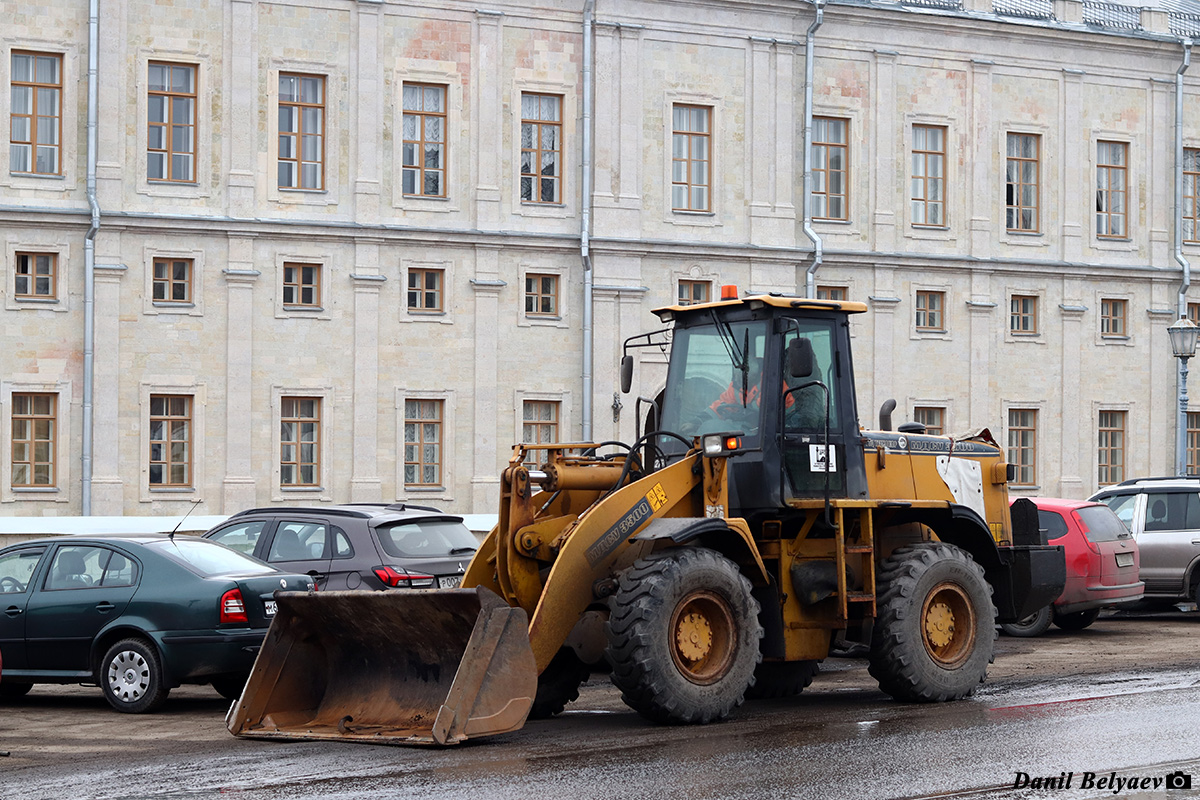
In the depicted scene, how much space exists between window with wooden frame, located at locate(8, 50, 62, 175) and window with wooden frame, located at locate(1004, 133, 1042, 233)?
69.5 feet

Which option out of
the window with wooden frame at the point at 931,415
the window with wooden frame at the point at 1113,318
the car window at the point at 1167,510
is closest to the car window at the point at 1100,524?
the car window at the point at 1167,510

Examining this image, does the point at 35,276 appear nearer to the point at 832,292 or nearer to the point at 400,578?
the point at 832,292

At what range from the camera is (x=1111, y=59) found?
41031mm

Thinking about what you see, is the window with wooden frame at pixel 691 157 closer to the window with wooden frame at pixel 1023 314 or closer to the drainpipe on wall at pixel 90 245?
the window with wooden frame at pixel 1023 314

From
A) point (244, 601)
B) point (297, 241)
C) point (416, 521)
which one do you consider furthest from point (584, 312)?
point (244, 601)

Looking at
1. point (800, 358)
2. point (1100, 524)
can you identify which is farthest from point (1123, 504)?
point (800, 358)

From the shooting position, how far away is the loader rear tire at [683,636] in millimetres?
10898

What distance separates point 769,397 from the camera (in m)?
12.4

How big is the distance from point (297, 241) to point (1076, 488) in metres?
19.3

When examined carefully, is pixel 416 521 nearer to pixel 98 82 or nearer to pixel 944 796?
pixel 944 796

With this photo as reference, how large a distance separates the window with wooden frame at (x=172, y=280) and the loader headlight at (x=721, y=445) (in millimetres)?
23356

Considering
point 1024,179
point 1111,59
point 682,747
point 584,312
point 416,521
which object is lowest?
point 682,747

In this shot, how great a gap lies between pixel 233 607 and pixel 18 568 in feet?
7.48

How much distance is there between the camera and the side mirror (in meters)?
11.8
